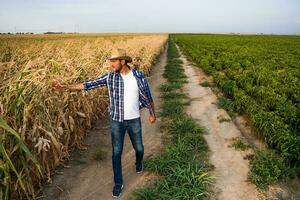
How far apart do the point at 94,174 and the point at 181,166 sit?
1354 millimetres

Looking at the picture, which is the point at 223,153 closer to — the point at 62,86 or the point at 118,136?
the point at 118,136

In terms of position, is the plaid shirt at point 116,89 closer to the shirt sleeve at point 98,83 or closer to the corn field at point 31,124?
the shirt sleeve at point 98,83

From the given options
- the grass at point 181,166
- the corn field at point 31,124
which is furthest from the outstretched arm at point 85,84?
the grass at point 181,166

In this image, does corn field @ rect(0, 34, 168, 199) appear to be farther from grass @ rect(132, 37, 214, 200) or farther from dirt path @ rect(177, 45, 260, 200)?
dirt path @ rect(177, 45, 260, 200)

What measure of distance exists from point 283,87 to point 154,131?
16.7 ft

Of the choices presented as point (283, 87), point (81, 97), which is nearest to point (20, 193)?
point (81, 97)

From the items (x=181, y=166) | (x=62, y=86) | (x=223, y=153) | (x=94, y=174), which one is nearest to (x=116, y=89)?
(x=62, y=86)

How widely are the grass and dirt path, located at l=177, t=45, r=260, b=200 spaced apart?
0.18m

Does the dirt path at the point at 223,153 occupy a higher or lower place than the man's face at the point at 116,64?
lower

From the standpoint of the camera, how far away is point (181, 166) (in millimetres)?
5629

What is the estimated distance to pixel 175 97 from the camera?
11156 mm

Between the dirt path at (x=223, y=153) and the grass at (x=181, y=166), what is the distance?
7.1 inches

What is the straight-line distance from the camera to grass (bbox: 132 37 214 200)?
4852mm

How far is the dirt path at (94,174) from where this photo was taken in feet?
16.4
